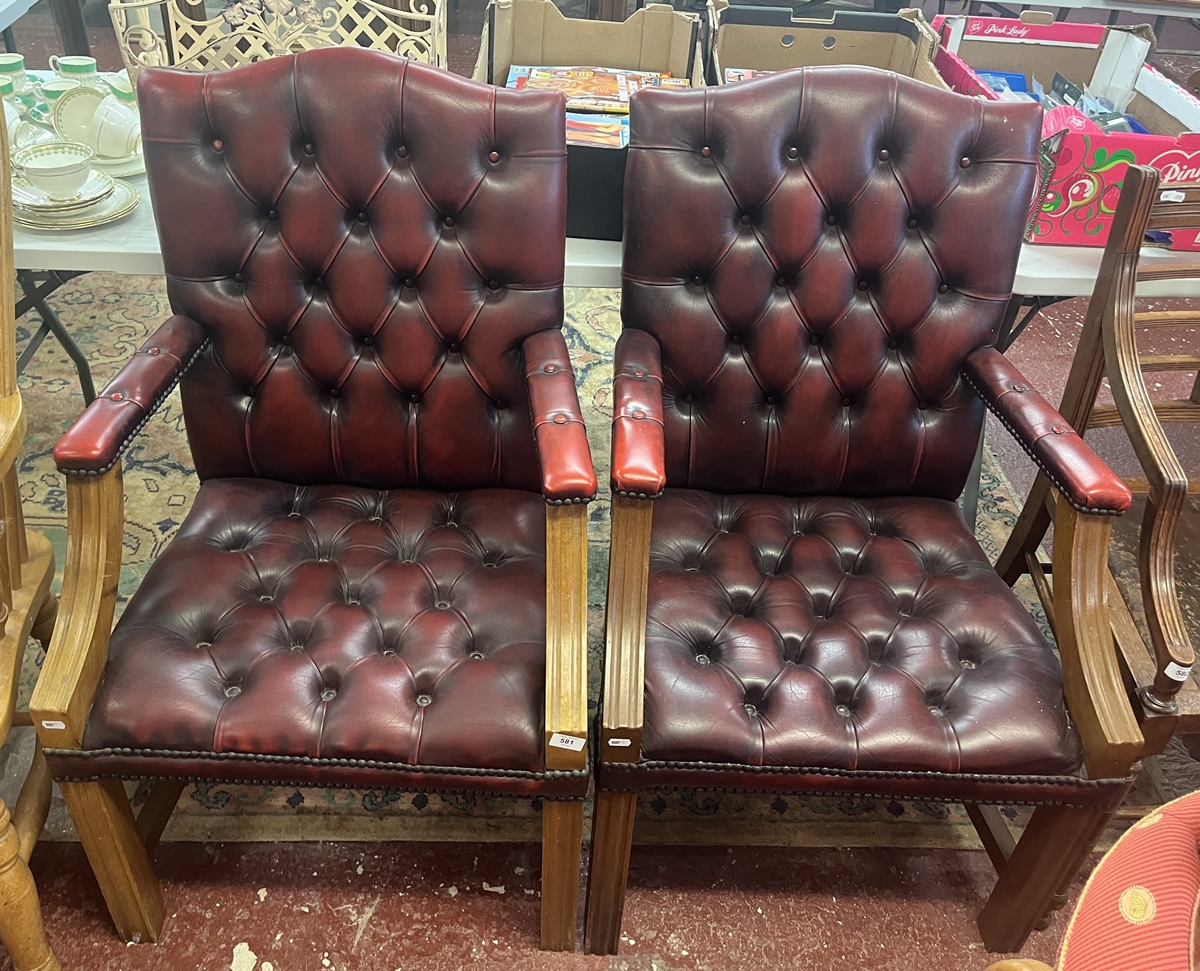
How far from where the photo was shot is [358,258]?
1.39 m

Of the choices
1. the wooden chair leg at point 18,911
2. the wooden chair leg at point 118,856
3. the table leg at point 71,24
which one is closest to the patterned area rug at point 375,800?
the wooden chair leg at point 118,856

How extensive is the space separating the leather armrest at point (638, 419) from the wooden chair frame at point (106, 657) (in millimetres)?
73

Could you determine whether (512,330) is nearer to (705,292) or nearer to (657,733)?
(705,292)

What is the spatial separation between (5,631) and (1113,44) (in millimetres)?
2140

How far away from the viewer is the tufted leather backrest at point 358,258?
132 cm

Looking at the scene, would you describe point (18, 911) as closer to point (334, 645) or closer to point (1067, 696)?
point (334, 645)

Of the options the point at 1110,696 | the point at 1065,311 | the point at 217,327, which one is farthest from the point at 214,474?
the point at 1065,311

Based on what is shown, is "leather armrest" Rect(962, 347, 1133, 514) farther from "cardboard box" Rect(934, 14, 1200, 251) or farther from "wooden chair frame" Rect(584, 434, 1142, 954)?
"cardboard box" Rect(934, 14, 1200, 251)

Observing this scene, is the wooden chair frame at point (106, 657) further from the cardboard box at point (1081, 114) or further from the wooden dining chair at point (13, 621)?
the cardboard box at point (1081, 114)

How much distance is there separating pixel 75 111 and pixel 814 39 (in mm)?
1415

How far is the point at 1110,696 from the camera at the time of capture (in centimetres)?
121

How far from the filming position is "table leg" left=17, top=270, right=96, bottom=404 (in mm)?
1948

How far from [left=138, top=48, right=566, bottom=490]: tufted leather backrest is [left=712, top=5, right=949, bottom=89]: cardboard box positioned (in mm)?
705

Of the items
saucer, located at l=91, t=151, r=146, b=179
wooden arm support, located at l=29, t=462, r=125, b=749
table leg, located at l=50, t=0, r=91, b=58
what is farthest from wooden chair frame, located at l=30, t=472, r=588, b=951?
table leg, located at l=50, t=0, r=91, b=58
